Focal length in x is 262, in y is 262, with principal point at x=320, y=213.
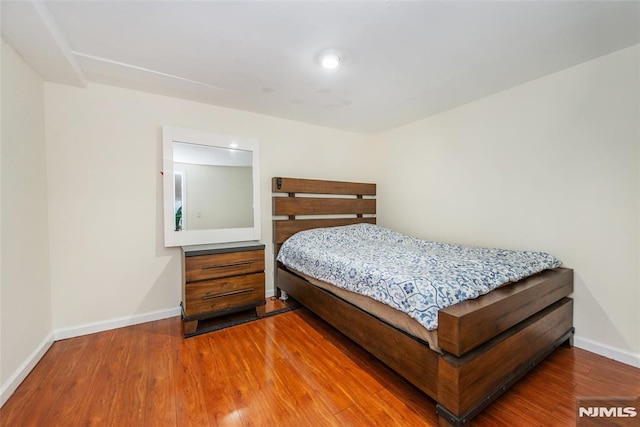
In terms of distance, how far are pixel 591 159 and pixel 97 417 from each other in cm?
355

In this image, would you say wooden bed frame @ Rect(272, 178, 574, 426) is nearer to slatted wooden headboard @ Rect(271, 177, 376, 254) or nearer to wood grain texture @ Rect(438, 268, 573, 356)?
wood grain texture @ Rect(438, 268, 573, 356)

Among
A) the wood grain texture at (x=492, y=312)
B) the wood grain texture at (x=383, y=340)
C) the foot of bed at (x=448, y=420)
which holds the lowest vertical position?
the foot of bed at (x=448, y=420)

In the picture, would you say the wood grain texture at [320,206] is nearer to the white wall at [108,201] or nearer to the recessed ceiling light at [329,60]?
the white wall at [108,201]

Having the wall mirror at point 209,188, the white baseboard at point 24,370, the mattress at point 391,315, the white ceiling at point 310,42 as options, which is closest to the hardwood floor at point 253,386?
the white baseboard at point 24,370

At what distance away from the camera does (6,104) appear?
5.23ft

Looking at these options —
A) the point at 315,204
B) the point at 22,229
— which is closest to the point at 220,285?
the point at 22,229

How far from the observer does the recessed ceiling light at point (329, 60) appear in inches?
72.3

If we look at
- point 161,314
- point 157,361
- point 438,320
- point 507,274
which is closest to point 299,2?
point 438,320

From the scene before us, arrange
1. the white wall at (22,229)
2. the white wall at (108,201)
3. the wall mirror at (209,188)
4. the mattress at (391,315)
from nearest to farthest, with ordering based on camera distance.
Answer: the mattress at (391,315) < the white wall at (22,229) < the white wall at (108,201) < the wall mirror at (209,188)

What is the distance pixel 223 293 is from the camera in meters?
2.36

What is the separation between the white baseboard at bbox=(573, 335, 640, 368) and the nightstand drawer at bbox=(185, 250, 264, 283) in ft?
8.66

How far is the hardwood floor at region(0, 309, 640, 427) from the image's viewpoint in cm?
135

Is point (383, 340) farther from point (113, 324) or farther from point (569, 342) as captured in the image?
point (113, 324)

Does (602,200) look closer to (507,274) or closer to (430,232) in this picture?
(507,274)
